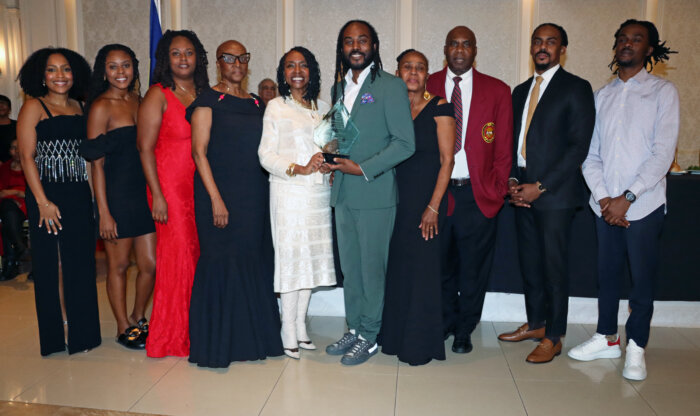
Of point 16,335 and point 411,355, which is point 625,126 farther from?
point 16,335

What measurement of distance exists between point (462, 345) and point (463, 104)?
155cm

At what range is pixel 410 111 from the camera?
3131 millimetres

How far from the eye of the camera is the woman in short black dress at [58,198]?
132 inches

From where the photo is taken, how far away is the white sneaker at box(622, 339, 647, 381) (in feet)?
10.2

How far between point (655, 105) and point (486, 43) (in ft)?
14.5

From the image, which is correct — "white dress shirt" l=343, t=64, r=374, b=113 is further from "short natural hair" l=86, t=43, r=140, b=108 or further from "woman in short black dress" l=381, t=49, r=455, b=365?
"short natural hair" l=86, t=43, r=140, b=108

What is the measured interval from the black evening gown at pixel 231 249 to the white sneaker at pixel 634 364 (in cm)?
215

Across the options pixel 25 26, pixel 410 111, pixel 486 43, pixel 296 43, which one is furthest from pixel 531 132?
pixel 25 26

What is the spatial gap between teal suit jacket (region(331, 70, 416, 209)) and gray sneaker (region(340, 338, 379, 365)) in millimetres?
869

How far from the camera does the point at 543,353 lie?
3.36 meters

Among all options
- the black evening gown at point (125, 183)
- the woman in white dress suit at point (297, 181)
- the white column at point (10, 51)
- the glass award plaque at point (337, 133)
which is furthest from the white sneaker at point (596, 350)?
the white column at point (10, 51)

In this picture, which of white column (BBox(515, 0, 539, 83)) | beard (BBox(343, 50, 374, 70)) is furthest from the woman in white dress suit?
white column (BBox(515, 0, 539, 83))

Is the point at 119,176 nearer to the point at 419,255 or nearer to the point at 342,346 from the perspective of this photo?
the point at 342,346

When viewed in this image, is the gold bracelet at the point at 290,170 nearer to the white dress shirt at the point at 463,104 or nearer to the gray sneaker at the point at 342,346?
the white dress shirt at the point at 463,104
